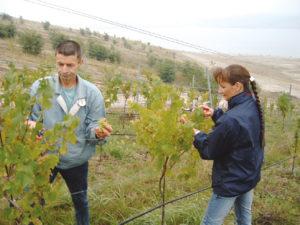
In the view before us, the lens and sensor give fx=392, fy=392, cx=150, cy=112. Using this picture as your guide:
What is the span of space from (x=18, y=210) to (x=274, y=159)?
6660 millimetres

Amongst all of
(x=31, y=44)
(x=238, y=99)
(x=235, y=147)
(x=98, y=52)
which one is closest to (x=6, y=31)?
(x=31, y=44)

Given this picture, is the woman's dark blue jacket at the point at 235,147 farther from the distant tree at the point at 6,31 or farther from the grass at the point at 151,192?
the distant tree at the point at 6,31

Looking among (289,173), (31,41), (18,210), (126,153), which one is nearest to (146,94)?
(126,153)

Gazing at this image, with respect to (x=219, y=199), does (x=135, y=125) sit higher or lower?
higher

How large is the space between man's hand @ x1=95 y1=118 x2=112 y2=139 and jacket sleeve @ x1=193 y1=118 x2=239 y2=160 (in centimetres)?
71

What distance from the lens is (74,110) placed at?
307cm

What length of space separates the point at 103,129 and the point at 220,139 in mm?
847

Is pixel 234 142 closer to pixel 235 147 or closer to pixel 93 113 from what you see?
pixel 235 147

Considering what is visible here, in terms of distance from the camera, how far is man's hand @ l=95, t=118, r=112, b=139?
2840 mm

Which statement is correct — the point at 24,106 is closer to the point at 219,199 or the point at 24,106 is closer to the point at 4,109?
the point at 4,109

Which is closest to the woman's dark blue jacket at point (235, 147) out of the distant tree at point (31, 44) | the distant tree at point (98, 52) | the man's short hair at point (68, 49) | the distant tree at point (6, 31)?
the man's short hair at point (68, 49)

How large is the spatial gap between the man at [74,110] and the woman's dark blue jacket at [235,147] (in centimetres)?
81

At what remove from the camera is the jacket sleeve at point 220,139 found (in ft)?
9.03

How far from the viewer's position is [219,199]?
9.81 feet
